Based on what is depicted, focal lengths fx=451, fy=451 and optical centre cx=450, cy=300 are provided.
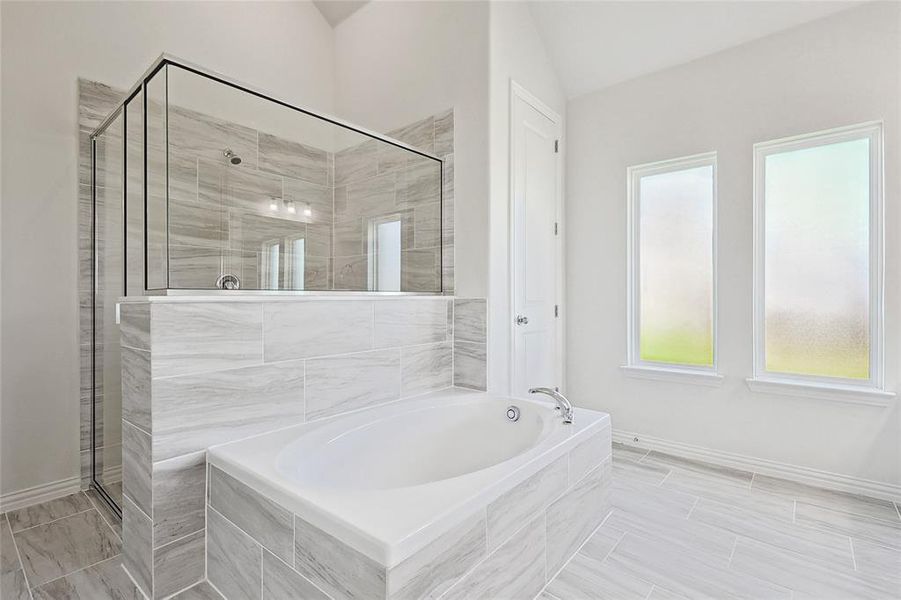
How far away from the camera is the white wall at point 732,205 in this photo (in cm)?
231

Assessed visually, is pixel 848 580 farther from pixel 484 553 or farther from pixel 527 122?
pixel 527 122

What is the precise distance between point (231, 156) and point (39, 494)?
1.93m

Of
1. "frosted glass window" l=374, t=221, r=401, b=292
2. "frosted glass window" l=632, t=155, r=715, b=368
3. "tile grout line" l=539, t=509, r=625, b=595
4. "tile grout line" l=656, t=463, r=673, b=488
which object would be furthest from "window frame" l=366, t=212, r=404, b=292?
"tile grout line" l=656, t=463, r=673, b=488

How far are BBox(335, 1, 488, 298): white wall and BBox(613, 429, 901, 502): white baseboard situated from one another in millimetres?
1573

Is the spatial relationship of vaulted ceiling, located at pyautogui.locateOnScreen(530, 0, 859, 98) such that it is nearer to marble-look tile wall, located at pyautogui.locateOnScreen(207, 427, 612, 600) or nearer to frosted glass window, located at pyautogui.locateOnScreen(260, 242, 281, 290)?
frosted glass window, located at pyautogui.locateOnScreen(260, 242, 281, 290)

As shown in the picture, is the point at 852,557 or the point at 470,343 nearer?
the point at 852,557

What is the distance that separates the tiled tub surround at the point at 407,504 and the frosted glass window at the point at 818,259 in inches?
55.9

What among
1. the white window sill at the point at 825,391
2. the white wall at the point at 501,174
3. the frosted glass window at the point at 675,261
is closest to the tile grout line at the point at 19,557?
the white wall at the point at 501,174

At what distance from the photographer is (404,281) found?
2615 millimetres

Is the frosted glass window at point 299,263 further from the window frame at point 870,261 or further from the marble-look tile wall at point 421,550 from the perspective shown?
the window frame at point 870,261

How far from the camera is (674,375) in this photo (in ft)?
9.62

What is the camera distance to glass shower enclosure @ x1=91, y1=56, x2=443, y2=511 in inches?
70.4

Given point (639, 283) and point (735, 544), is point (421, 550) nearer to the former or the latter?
point (735, 544)

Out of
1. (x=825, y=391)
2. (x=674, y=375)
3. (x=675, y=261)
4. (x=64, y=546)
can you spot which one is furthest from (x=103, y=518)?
(x=825, y=391)
